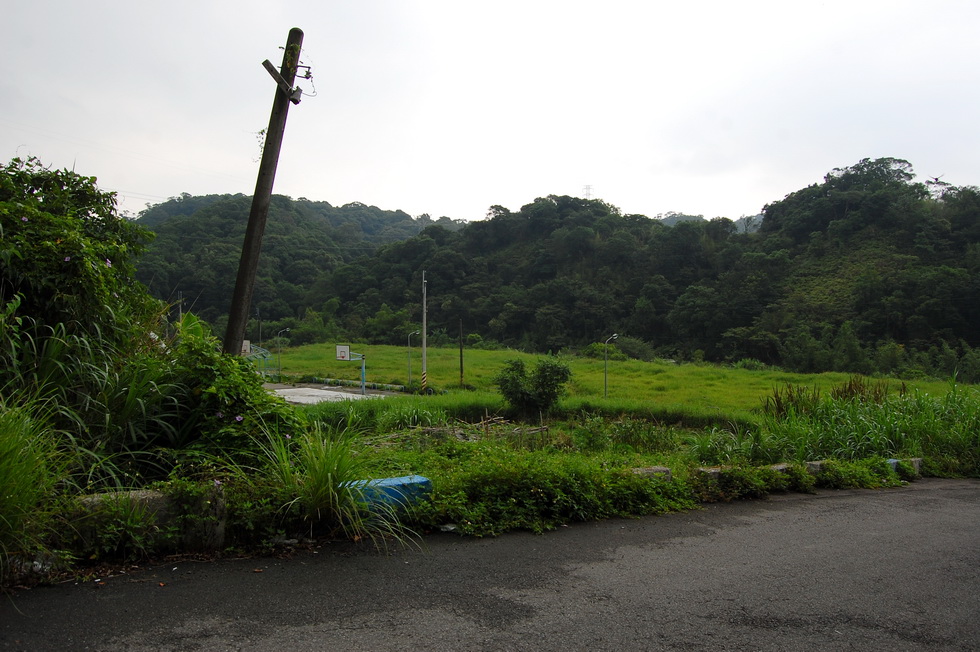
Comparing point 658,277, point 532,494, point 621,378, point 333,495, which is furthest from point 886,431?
point 658,277

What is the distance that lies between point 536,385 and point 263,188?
41.1 feet

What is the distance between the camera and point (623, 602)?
3.20 meters

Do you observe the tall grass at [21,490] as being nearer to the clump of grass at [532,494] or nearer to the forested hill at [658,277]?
the clump of grass at [532,494]

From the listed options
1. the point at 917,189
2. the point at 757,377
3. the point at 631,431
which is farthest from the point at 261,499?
the point at 917,189

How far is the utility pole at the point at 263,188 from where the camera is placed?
271 inches

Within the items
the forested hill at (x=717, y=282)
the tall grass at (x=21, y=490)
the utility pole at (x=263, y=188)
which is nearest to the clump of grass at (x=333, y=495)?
the tall grass at (x=21, y=490)

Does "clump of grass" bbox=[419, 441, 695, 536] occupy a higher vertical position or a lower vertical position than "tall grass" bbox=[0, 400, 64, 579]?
lower

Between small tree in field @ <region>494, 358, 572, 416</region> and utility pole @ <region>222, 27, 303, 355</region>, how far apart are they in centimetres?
1213

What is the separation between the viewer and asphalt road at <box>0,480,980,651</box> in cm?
269

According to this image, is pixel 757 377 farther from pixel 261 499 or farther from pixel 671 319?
pixel 261 499

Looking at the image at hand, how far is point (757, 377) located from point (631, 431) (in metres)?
23.7

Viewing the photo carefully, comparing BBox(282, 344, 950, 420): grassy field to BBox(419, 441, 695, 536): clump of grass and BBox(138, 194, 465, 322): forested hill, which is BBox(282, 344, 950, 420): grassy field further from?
BBox(419, 441, 695, 536): clump of grass

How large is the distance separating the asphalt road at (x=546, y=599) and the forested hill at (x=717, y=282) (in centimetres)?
3423

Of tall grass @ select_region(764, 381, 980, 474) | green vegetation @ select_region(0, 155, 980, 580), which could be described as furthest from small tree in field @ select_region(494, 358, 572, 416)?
green vegetation @ select_region(0, 155, 980, 580)
